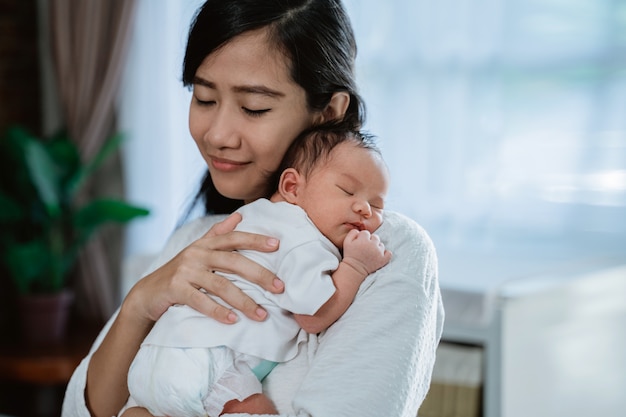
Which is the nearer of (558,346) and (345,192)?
(345,192)

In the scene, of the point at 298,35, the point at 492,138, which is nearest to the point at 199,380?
the point at 298,35

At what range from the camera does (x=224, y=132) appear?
134 cm

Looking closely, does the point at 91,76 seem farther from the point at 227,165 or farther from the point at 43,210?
the point at 227,165

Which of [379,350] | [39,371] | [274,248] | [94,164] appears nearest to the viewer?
[379,350]

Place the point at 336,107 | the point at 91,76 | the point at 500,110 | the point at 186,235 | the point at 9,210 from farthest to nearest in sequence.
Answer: the point at 91,76 → the point at 9,210 → the point at 500,110 → the point at 186,235 → the point at 336,107

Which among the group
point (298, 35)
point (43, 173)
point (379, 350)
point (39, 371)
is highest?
point (298, 35)

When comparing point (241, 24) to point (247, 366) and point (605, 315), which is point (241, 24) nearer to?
point (247, 366)

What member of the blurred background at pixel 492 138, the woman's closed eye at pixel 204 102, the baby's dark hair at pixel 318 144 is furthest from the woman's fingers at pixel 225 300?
the blurred background at pixel 492 138

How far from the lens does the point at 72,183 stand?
12.6 feet

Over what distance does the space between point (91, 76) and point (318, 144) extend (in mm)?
3087

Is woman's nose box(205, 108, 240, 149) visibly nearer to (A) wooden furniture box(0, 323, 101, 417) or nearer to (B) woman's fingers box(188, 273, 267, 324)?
(B) woman's fingers box(188, 273, 267, 324)

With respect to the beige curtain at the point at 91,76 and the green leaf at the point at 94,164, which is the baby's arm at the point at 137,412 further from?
the beige curtain at the point at 91,76

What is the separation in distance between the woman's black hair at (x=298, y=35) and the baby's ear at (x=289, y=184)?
6.2 inches

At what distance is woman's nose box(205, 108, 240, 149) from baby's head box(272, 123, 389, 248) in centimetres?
10
